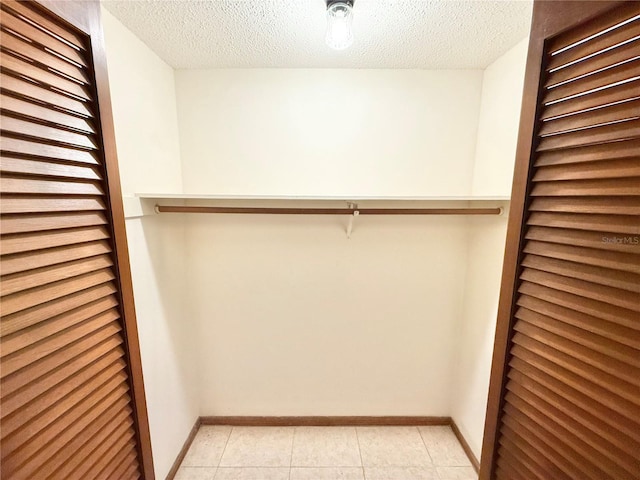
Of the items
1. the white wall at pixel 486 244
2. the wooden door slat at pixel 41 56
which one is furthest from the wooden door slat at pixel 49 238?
the white wall at pixel 486 244

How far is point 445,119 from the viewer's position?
1.64 metres

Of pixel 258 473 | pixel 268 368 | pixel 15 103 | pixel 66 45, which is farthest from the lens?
pixel 268 368

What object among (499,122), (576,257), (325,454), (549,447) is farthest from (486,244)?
(325,454)

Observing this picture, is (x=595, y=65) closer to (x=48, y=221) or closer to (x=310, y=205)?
(x=310, y=205)

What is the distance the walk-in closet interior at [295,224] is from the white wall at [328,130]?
0.04 feet

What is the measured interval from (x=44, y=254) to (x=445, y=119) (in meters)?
1.88

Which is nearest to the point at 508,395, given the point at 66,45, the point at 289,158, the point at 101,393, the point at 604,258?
the point at 604,258

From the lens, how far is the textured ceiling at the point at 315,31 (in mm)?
1088

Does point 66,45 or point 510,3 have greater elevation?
point 510,3

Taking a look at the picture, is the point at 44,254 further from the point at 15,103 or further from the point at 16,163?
the point at 15,103

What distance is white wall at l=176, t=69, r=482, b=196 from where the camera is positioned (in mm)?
1608

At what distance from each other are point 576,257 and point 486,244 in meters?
0.92

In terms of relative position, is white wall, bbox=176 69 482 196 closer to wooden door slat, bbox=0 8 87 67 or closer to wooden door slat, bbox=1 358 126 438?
wooden door slat, bbox=0 8 87 67

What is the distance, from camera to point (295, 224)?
5.65 ft
